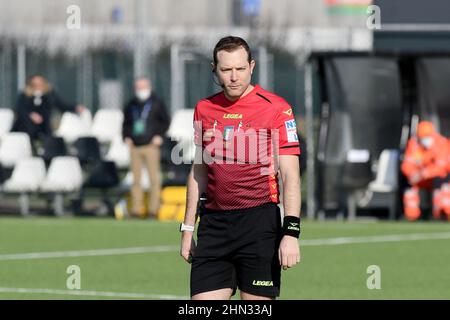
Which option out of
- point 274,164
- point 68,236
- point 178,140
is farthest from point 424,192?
point 274,164

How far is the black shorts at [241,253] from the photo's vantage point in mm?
9180

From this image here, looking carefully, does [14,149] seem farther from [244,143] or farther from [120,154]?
[244,143]

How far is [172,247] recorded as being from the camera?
20.2 metres

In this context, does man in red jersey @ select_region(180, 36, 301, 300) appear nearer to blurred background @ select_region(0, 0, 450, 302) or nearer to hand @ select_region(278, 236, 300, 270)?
hand @ select_region(278, 236, 300, 270)

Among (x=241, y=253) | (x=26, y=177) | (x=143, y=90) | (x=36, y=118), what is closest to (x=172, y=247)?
(x=143, y=90)

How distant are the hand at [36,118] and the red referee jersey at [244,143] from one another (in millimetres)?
17053

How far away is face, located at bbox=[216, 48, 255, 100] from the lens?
8891 mm

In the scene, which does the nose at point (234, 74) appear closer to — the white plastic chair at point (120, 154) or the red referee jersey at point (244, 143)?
the red referee jersey at point (244, 143)

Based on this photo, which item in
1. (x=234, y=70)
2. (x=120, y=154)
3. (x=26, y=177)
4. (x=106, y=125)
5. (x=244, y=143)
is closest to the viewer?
(x=234, y=70)

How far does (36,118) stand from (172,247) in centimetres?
676

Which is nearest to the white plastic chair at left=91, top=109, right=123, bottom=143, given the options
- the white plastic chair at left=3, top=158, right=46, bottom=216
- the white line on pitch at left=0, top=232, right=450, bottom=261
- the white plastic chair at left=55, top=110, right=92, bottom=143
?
the white plastic chair at left=55, top=110, right=92, bottom=143

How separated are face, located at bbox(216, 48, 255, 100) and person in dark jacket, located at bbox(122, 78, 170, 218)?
14982mm

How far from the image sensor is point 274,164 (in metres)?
9.22

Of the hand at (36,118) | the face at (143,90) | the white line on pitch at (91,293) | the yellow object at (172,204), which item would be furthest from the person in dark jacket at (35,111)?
the white line on pitch at (91,293)
